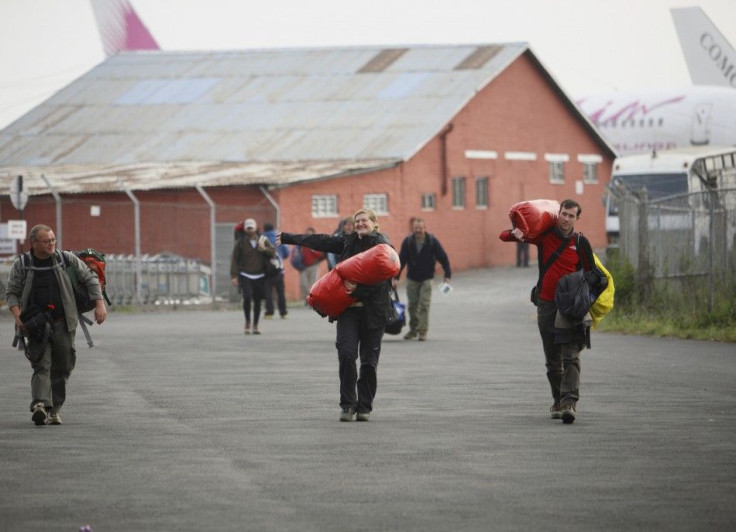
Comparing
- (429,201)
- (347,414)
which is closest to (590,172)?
(429,201)

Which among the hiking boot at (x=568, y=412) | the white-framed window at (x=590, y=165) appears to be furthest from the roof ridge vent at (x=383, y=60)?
the hiking boot at (x=568, y=412)

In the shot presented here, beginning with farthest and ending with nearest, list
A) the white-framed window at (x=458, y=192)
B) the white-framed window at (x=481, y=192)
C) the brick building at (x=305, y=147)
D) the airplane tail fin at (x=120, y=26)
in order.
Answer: the airplane tail fin at (x=120, y=26) → the white-framed window at (x=481, y=192) → the white-framed window at (x=458, y=192) → the brick building at (x=305, y=147)

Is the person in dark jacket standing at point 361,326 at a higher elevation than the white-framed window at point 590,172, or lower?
lower

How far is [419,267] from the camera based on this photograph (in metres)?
24.7

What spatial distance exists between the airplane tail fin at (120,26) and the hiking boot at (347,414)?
5954 centimetres

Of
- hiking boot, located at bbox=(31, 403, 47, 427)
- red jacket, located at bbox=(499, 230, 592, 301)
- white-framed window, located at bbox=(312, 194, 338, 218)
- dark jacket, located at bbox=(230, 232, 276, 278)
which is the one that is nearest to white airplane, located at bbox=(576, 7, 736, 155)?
white-framed window, located at bbox=(312, 194, 338, 218)

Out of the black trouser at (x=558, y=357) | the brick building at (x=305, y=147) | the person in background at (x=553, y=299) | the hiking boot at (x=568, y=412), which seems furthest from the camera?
the brick building at (x=305, y=147)

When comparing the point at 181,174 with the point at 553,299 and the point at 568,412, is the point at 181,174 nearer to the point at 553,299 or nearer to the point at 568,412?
the point at 553,299

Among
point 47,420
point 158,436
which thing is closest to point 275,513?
point 158,436

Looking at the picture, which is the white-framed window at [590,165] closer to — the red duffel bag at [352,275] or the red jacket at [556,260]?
the red jacket at [556,260]

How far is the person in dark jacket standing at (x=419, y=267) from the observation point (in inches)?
963

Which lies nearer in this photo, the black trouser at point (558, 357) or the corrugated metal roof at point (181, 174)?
the black trouser at point (558, 357)

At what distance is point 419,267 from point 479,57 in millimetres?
30186

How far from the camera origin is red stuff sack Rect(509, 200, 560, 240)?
13.3m
